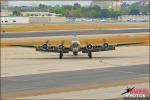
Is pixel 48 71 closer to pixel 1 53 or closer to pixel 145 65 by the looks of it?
pixel 145 65

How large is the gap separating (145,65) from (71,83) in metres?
17.5

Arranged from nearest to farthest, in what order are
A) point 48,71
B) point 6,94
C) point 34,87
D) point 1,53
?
1. point 6,94
2. point 34,87
3. point 48,71
4. point 1,53

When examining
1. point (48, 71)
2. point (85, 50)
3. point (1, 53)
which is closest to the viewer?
point (48, 71)

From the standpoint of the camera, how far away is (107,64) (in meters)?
57.2

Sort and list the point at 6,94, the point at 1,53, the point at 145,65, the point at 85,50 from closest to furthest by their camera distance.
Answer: the point at 6,94 < the point at 145,65 < the point at 85,50 < the point at 1,53

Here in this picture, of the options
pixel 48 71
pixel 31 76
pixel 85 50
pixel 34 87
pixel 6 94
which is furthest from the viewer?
pixel 85 50

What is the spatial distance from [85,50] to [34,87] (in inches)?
1100

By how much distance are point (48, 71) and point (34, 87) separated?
38.2 ft

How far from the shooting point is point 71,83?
40.7 meters

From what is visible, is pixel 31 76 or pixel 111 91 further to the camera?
pixel 31 76

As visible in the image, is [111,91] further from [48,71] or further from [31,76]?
[48,71]

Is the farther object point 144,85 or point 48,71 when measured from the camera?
point 48,71

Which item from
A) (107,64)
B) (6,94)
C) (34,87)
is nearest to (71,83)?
(34,87)

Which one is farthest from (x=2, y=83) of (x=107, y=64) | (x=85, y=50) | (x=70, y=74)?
(x=85, y=50)
